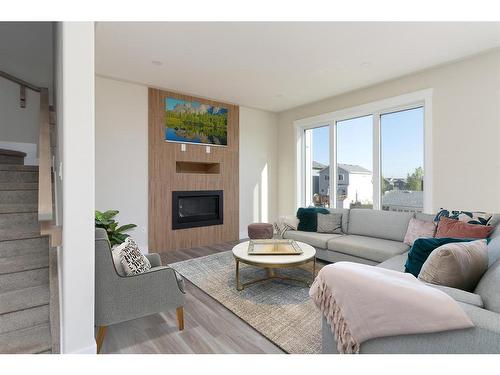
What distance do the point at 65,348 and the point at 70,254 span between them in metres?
0.59

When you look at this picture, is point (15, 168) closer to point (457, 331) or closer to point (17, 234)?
point (17, 234)

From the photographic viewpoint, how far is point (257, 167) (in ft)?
18.2

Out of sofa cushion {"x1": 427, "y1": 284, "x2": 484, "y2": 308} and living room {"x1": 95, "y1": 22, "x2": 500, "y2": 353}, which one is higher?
living room {"x1": 95, "y1": 22, "x2": 500, "y2": 353}

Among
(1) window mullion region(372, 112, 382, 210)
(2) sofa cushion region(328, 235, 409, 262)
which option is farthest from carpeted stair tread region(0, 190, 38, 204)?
(1) window mullion region(372, 112, 382, 210)

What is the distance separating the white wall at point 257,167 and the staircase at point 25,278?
3514mm

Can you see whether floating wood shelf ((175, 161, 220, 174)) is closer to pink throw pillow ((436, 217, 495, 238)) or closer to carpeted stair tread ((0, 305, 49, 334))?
carpeted stair tread ((0, 305, 49, 334))

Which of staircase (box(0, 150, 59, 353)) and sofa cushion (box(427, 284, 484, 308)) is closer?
sofa cushion (box(427, 284, 484, 308))

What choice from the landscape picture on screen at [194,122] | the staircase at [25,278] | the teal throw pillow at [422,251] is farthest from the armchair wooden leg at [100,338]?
the landscape picture on screen at [194,122]

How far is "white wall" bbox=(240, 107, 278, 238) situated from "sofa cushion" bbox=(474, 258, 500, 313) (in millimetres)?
4192

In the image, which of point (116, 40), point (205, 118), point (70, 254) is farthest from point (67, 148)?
point (205, 118)

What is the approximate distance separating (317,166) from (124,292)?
4294mm

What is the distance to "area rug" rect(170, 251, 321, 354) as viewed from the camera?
74.7 inches

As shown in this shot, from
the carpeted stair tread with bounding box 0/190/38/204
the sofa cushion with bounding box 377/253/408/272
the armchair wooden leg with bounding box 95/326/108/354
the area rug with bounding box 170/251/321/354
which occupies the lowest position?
the area rug with bounding box 170/251/321/354

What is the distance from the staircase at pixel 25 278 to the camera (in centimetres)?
160
